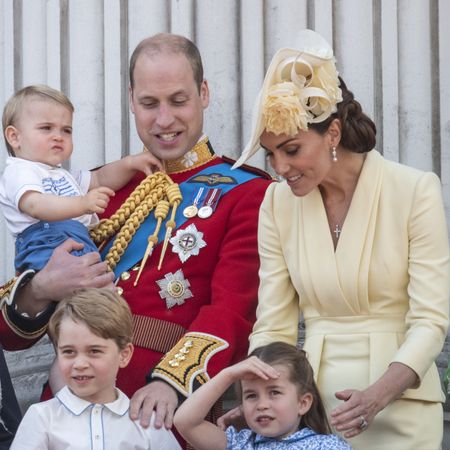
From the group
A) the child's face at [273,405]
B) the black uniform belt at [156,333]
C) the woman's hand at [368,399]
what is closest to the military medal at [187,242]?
the black uniform belt at [156,333]

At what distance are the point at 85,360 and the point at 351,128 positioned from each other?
3.61 feet

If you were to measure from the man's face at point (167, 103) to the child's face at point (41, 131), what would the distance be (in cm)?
29

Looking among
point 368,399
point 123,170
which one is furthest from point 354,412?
point 123,170

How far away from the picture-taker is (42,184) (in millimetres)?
5305

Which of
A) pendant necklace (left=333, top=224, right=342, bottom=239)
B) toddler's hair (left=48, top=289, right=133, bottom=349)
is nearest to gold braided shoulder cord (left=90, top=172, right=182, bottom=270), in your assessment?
toddler's hair (left=48, top=289, right=133, bottom=349)

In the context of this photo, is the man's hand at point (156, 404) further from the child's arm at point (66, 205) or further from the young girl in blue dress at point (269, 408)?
the child's arm at point (66, 205)

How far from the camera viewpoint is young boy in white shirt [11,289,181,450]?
15.0 ft

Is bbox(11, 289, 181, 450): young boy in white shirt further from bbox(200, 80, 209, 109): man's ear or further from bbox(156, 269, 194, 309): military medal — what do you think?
bbox(200, 80, 209, 109): man's ear

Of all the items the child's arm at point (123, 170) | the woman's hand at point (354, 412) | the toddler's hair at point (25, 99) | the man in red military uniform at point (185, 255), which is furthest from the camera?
the child's arm at point (123, 170)

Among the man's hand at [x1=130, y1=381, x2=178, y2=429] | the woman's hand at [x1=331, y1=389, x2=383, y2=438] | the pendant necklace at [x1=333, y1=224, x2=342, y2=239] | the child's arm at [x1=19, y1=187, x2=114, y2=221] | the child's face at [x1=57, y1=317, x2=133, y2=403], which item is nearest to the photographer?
the woman's hand at [x1=331, y1=389, x2=383, y2=438]

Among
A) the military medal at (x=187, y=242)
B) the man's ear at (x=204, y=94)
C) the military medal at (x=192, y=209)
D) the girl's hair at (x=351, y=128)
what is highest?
the man's ear at (x=204, y=94)

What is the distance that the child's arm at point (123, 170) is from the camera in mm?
5523

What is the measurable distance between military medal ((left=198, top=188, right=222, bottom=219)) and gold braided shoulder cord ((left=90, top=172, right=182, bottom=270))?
0.10 meters

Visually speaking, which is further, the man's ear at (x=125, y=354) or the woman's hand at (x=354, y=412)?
the man's ear at (x=125, y=354)
